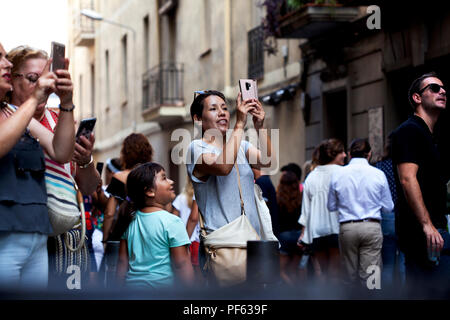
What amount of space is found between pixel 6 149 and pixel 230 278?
137 centimetres

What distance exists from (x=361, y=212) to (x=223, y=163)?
12.9 ft

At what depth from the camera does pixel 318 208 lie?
333 inches

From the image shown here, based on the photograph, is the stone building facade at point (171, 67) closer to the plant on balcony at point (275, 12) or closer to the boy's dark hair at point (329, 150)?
the plant on balcony at point (275, 12)

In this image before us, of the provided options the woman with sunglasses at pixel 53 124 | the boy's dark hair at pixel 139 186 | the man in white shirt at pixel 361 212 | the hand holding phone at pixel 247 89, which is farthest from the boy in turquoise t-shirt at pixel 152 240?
the man in white shirt at pixel 361 212

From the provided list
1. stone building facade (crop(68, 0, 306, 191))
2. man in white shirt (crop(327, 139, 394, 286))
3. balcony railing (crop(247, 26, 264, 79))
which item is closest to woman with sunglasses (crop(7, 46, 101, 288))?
man in white shirt (crop(327, 139, 394, 286))

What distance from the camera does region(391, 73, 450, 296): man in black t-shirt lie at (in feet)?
15.1

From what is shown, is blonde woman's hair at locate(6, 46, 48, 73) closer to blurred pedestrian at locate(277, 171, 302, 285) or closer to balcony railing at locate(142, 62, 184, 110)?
blurred pedestrian at locate(277, 171, 302, 285)

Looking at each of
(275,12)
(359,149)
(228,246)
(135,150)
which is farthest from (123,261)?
(275,12)

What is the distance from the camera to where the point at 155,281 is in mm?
4223

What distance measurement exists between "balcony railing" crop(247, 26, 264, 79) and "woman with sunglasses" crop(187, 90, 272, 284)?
12100mm

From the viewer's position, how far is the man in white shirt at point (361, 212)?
295 inches

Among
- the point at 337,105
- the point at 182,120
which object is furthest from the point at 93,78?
the point at 337,105

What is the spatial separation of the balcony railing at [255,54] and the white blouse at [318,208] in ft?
26.0
